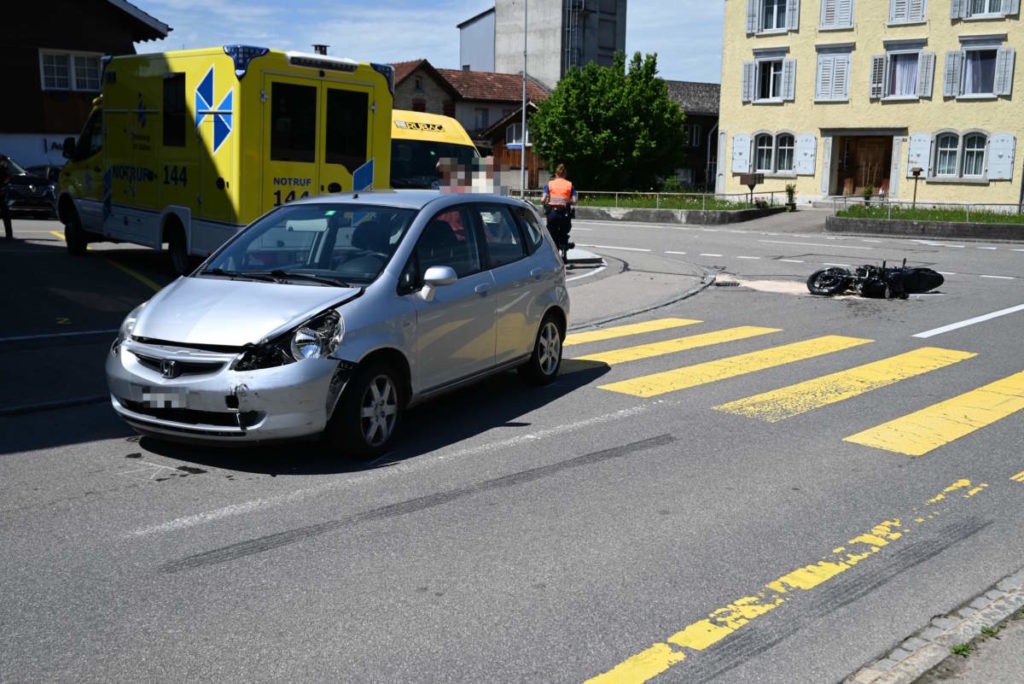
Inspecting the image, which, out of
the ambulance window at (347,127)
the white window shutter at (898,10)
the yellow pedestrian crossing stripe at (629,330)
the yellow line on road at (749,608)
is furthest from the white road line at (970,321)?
the white window shutter at (898,10)

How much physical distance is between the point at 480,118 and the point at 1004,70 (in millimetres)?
37668

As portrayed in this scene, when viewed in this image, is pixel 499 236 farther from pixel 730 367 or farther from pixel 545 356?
pixel 730 367

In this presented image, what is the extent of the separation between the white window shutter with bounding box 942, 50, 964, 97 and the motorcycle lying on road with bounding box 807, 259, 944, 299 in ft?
93.1

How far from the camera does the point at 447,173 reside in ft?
53.0

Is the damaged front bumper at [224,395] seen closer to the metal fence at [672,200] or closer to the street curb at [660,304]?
the street curb at [660,304]

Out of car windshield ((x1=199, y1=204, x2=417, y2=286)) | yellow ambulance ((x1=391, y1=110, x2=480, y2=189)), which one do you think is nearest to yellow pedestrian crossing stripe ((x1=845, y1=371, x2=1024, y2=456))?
car windshield ((x1=199, y1=204, x2=417, y2=286))

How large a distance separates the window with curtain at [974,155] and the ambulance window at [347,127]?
33274 mm

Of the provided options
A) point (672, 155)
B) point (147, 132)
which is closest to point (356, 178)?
point (147, 132)

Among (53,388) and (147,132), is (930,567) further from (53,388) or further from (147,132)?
(147,132)

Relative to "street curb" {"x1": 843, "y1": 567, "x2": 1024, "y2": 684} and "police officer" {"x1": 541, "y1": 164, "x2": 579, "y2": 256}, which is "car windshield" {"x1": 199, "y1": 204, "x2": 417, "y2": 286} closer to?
"street curb" {"x1": 843, "y1": 567, "x2": 1024, "y2": 684}

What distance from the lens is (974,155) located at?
1613 inches

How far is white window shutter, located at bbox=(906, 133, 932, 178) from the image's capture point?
41.8 metres

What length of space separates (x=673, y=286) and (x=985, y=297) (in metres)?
4.83

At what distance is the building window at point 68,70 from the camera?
37.9 meters
